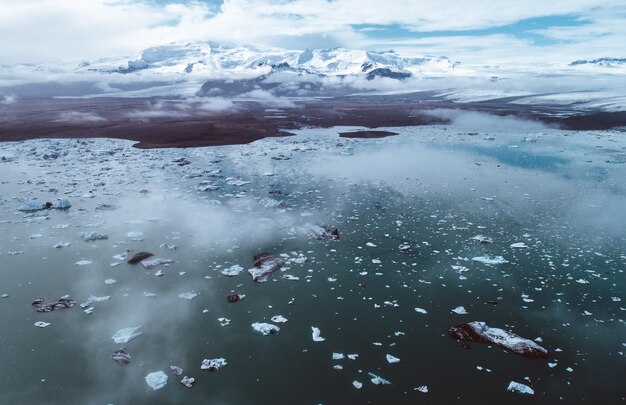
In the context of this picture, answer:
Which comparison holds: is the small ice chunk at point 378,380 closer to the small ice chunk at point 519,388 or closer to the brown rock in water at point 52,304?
the small ice chunk at point 519,388

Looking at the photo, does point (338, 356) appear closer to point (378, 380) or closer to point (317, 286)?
point (378, 380)

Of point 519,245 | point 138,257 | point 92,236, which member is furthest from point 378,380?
point 92,236

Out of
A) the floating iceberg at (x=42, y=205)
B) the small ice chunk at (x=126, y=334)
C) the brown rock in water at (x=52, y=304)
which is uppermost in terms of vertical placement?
the floating iceberg at (x=42, y=205)

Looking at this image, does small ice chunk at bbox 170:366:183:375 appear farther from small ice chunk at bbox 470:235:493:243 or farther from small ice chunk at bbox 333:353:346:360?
small ice chunk at bbox 470:235:493:243

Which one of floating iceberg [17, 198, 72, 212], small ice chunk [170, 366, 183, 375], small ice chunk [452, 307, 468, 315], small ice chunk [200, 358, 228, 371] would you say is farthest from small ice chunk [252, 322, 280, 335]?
floating iceberg [17, 198, 72, 212]

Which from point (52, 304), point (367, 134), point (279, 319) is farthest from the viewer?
point (367, 134)

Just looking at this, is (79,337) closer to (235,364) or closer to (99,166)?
(235,364)

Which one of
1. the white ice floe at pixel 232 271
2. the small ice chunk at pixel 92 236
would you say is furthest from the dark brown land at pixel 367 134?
the white ice floe at pixel 232 271
